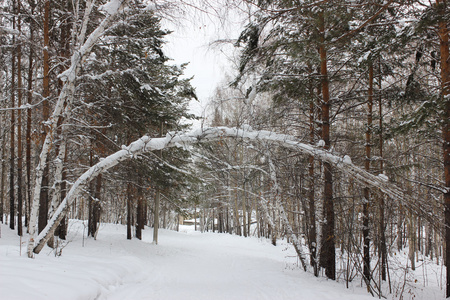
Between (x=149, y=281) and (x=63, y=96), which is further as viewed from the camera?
(x=149, y=281)

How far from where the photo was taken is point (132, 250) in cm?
987

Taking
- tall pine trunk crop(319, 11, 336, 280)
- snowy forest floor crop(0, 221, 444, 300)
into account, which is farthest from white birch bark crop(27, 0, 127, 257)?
tall pine trunk crop(319, 11, 336, 280)

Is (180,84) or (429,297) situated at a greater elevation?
(180,84)

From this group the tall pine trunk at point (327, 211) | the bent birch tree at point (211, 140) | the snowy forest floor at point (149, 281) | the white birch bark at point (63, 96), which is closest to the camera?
the snowy forest floor at point (149, 281)

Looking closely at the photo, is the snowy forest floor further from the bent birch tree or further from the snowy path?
the bent birch tree

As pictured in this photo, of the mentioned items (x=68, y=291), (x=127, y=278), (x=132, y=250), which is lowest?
(x=132, y=250)

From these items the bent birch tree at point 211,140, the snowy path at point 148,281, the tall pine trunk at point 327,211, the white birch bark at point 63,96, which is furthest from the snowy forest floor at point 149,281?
the bent birch tree at point 211,140

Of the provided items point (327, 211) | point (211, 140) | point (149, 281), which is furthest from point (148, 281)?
point (327, 211)

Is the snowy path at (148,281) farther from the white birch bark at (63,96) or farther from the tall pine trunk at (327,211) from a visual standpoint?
the white birch bark at (63,96)

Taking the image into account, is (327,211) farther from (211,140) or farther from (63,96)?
(63,96)

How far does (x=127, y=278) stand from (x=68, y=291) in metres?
A: 2.49

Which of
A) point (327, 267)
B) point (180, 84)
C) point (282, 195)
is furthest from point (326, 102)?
point (180, 84)

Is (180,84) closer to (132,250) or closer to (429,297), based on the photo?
(132,250)

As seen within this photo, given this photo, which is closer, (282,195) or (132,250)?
(282,195)
